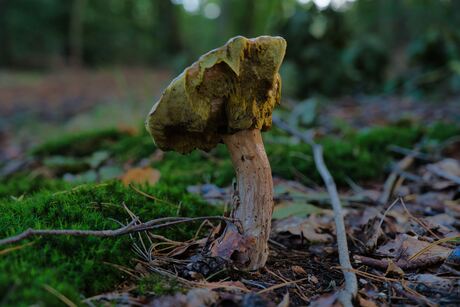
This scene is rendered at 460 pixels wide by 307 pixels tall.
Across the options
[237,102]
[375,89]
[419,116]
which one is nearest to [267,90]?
[237,102]

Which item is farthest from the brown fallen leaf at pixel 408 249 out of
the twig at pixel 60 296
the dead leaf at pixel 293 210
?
the twig at pixel 60 296

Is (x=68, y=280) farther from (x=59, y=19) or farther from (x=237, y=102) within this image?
(x=59, y=19)

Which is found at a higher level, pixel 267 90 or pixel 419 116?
pixel 267 90

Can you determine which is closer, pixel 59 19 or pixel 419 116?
pixel 419 116

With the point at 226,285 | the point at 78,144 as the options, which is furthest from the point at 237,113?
the point at 78,144

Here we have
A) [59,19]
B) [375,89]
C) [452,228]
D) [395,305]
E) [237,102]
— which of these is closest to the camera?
[395,305]

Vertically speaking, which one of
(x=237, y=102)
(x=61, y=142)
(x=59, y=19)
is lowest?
(x=61, y=142)

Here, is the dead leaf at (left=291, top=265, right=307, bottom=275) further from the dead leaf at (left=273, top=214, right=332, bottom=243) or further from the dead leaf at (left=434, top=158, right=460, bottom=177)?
the dead leaf at (left=434, top=158, right=460, bottom=177)

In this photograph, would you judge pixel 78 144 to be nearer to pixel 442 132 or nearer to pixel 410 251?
pixel 410 251
